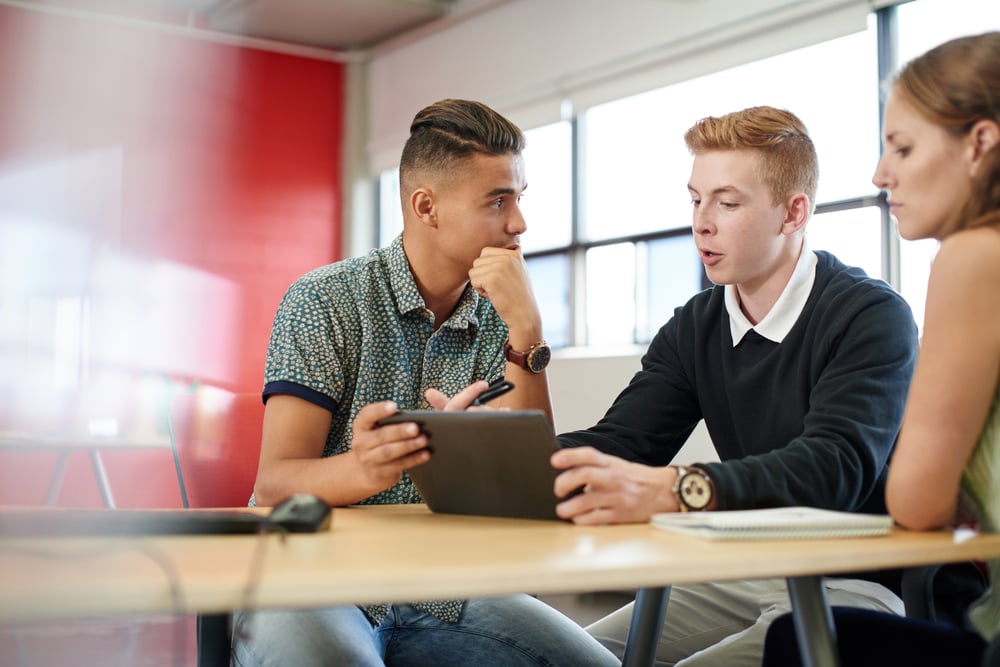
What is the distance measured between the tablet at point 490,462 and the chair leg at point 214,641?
0.30m

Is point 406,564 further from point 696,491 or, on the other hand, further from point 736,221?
point 736,221

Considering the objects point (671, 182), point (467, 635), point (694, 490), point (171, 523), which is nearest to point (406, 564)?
point (171, 523)

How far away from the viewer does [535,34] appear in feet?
18.3

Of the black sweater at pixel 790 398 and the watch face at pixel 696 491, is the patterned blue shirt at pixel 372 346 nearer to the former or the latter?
the black sweater at pixel 790 398

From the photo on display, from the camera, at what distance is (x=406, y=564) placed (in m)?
0.79

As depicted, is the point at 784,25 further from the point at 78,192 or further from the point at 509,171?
the point at 78,192

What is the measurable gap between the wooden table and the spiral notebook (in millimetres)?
13

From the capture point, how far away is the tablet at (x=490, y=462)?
1123mm

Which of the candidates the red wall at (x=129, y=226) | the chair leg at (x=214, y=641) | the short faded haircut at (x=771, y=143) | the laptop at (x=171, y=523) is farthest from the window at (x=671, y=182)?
the laptop at (x=171, y=523)

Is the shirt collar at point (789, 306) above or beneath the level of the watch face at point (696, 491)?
above

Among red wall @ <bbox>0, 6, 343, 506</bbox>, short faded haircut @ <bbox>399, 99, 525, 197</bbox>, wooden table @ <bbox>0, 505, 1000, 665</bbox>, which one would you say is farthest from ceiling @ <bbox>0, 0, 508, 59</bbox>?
wooden table @ <bbox>0, 505, 1000, 665</bbox>

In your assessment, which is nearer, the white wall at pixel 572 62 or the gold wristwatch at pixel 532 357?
the gold wristwatch at pixel 532 357

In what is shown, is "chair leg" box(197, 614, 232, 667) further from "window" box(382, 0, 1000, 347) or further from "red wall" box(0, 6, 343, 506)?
"red wall" box(0, 6, 343, 506)

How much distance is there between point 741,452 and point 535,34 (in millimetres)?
4303
